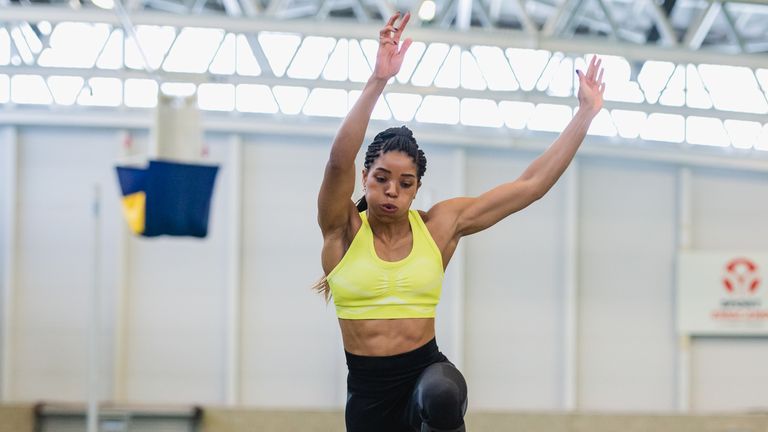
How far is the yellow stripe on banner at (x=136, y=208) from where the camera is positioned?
9367 millimetres

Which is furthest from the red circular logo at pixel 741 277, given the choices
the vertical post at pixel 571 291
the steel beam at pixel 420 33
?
the steel beam at pixel 420 33

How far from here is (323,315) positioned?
1480 centimetres

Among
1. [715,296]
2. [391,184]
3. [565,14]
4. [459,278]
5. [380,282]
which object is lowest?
[715,296]

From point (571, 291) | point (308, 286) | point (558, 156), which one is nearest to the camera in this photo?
point (558, 156)

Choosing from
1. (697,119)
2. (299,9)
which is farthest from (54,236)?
(697,119)

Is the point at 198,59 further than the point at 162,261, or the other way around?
the point at 162,261

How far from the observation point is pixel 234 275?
14.6 metres

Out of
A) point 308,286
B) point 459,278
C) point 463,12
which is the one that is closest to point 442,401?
point 463,12

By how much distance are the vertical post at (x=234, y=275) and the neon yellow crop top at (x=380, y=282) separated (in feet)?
37.7

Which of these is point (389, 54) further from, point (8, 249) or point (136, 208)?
point (8, 249)

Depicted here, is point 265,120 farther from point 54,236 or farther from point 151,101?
point 54,236

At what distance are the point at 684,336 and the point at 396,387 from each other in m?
12.9

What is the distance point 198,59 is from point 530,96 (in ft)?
14.3

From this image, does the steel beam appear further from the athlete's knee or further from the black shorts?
the athlete's knee
